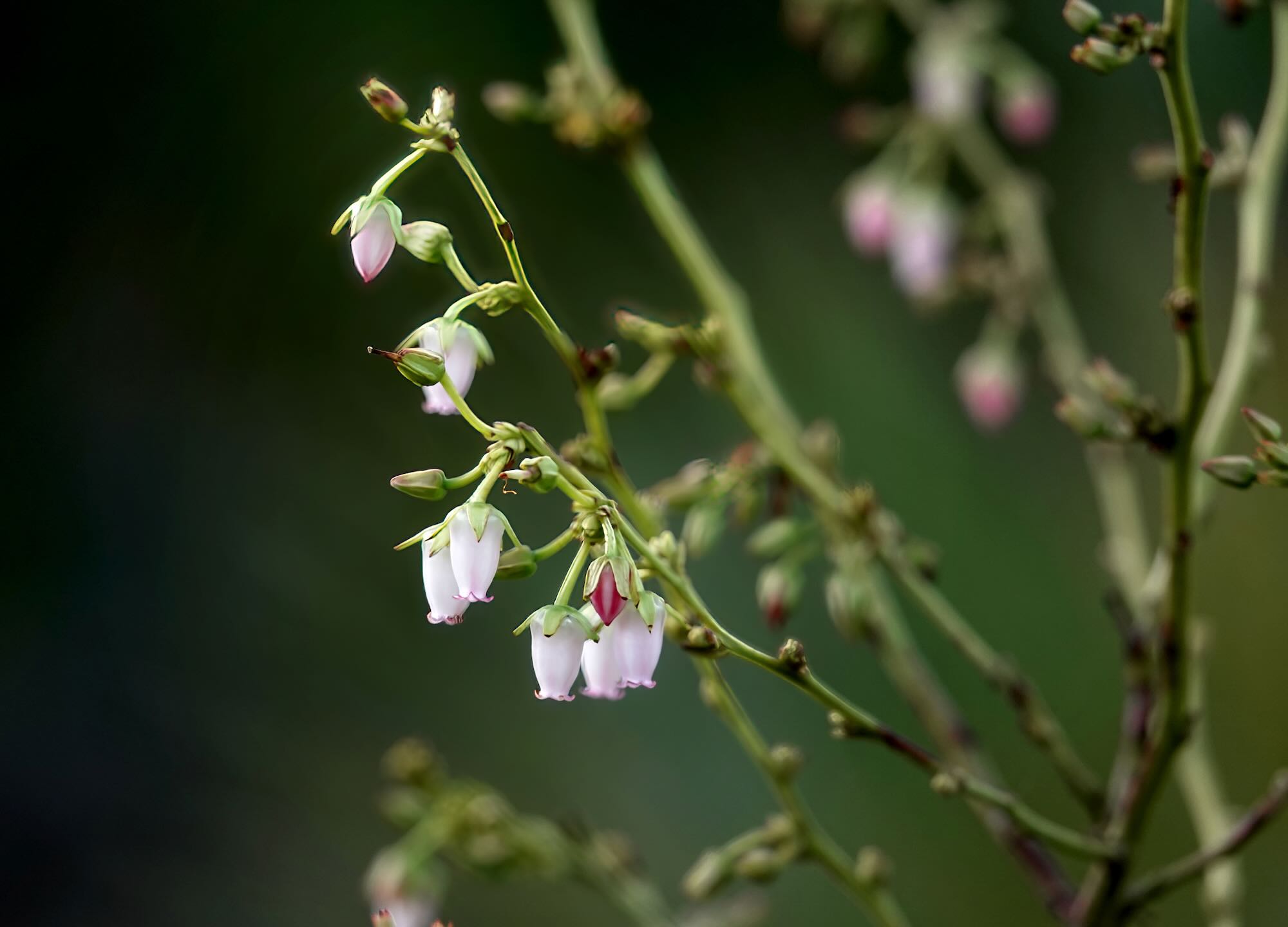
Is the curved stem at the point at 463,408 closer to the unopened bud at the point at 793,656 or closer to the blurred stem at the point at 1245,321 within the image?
the unopened bud at the point at 793,656

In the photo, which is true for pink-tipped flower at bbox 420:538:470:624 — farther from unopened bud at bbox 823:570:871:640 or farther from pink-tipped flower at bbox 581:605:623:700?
unopened bud at bbox 823:570:871:640

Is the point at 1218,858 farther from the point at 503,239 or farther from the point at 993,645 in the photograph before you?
the point at 993,645

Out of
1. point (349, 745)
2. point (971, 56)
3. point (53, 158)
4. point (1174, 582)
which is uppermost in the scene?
point (53, 158)

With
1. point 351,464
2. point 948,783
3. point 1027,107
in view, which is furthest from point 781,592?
point 351,464

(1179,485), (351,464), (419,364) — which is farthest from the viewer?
(351,464)

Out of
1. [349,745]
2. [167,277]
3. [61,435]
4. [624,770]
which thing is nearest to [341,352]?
[167,277]

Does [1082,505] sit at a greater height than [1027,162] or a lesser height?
lesser

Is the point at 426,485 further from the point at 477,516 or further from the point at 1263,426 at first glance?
the point at 1263,426
